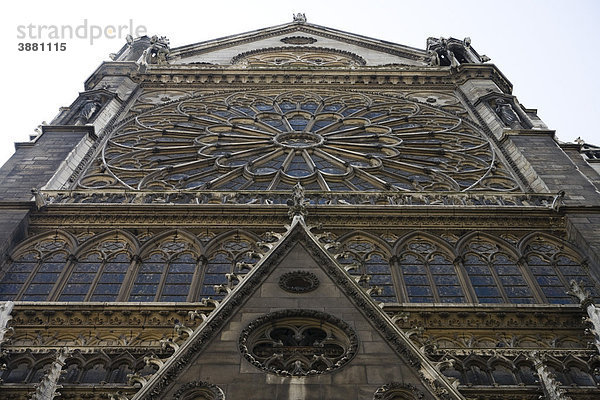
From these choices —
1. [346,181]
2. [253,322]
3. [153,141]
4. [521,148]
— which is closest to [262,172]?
[346,181]

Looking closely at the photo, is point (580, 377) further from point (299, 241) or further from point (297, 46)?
point (297, 46)

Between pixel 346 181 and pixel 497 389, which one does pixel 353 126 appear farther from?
pixel 497 389

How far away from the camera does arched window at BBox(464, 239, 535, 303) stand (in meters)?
13.4

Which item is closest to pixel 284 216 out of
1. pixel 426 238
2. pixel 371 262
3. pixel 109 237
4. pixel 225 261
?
pixel 225 261

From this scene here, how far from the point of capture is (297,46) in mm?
34438

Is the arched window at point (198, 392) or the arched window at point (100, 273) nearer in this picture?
the arched window at point (198, 392)

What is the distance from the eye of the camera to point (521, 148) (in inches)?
769

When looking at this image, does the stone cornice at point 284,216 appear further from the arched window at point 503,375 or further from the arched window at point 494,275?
the arched window at point 503,375

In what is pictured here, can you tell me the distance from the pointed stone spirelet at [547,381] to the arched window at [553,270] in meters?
3.20

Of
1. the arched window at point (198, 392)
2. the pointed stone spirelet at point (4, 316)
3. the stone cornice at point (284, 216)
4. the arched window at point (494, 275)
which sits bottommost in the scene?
the arched window at point (198, 392)

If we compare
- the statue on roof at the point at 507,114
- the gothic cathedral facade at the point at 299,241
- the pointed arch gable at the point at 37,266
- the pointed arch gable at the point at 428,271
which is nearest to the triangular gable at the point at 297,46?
the gothic cathedral facade at the point at 299,241

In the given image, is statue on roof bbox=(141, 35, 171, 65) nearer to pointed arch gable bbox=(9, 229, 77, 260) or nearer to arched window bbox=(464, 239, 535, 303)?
pointed arch gable bbox=(9, 229, 77, 260)

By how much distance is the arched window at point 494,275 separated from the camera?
13.4 meters

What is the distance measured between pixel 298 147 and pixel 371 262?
25.2 feet
